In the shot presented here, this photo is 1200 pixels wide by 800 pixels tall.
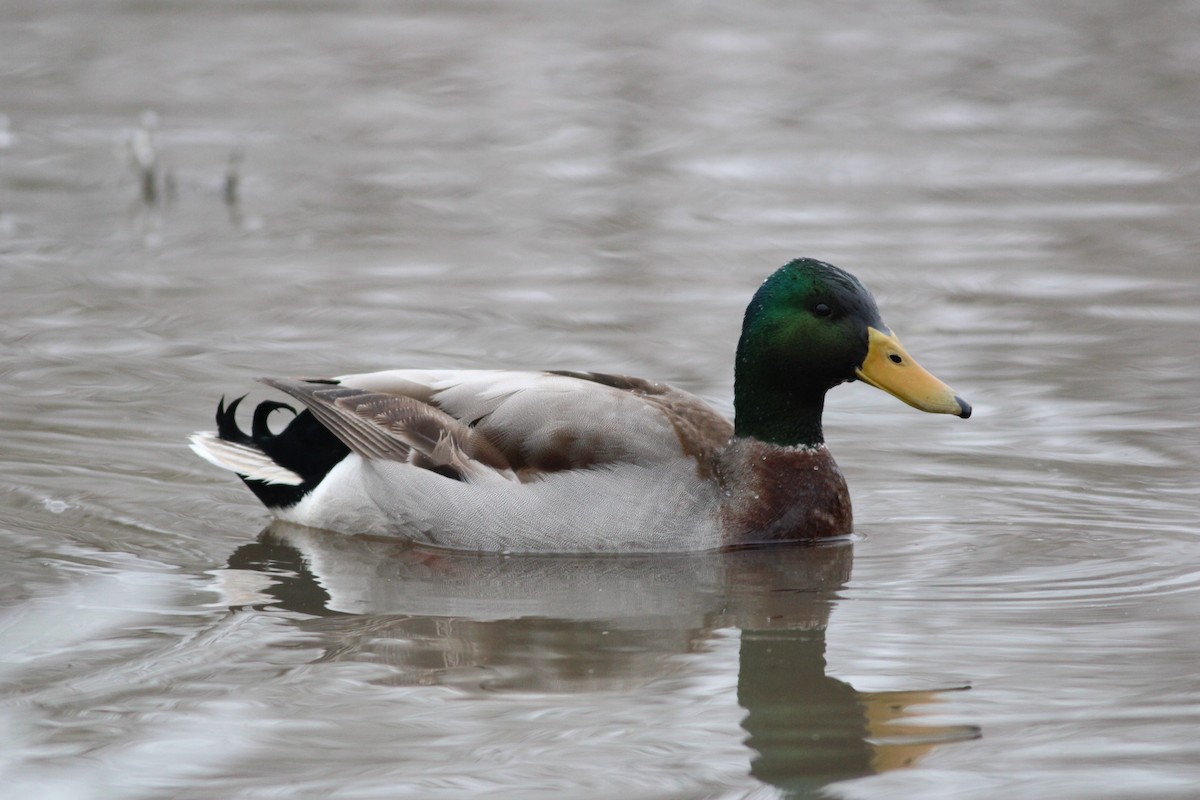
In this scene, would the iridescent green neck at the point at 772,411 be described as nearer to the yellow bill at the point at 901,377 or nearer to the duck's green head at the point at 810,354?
the duck's green head at the point at 810,354

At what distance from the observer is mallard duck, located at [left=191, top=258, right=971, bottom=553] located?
22.8 feet

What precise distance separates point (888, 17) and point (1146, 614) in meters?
12.4

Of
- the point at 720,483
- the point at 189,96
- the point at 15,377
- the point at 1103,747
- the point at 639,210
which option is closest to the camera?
the point at 1103,747

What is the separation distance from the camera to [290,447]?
24.8 ft

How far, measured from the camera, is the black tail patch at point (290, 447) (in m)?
7.46

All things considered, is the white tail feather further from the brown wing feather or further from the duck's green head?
the duck's green head

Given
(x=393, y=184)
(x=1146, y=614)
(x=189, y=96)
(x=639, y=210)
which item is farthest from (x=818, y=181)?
(x=1146, y=614)

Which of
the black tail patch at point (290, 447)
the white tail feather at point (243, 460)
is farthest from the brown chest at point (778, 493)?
the white tail feather at point (243, 460)

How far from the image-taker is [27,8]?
693 inches

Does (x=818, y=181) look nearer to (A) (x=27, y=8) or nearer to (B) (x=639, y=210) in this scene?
(B) (x=639, y=210)

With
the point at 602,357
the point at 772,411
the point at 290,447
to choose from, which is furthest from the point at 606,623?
the point at 602,357

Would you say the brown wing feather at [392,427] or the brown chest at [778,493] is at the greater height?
the brown wing feather at [392,427]

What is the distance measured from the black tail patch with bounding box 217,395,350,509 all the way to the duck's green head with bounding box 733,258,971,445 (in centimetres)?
168

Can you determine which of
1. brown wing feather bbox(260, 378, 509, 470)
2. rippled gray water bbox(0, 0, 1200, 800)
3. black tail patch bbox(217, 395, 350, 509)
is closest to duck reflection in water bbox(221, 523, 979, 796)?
rippled gray water bbox(0, 0, 1200, 800)
